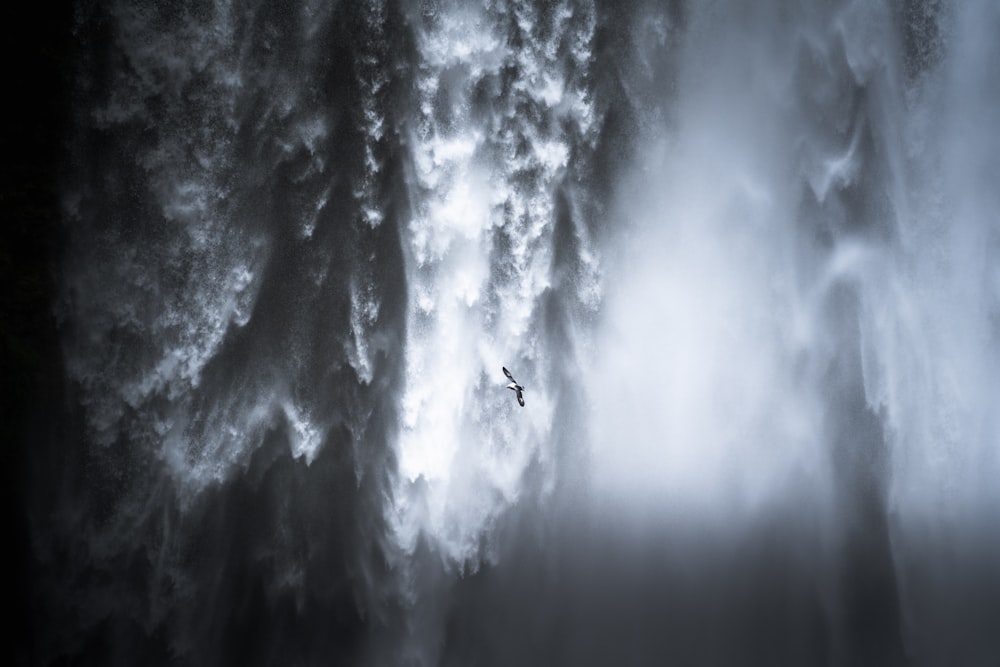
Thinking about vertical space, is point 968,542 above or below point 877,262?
below

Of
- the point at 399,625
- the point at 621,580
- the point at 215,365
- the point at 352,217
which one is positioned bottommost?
the point at 399,625

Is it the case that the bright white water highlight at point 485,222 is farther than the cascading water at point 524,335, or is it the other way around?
the bright white water highlight at point 485,222

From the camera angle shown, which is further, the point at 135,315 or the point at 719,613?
the point at 135,315

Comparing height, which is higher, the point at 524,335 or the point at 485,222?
the point at 485,222

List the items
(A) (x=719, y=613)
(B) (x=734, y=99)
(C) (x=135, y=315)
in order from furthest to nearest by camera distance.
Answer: (B) (x=734, y=99) → (C) (x=135, y=315) → (A) (x=719, y=613)

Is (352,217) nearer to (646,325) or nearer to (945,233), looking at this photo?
(646,325)

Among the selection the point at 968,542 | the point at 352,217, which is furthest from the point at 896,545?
the point at 352,217

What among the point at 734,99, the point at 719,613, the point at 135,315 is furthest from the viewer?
the point at 734,99

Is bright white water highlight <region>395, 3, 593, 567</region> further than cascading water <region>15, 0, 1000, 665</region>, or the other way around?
bright white water highlight <region>395, 3, 593, 567</region>
